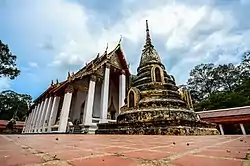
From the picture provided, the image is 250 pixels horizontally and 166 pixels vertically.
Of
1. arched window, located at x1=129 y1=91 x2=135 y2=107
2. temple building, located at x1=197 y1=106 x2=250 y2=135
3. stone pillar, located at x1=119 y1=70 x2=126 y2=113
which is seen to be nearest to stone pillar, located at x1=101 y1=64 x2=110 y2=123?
stone pillar, located at x1=119 y1=70 x2=126 y2=113

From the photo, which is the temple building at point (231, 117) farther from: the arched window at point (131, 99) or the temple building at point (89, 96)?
the arched window at point (131, 99)

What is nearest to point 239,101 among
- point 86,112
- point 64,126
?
point 86,112

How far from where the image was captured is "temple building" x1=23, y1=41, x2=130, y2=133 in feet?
31.6

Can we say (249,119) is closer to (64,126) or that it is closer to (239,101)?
(239,101)

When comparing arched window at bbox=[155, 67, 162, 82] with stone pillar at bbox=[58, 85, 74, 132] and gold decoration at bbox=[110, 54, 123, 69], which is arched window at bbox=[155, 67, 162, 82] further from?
stone pillar at bbox=[58, 85, 74, 132]

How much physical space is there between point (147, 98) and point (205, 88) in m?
21.0

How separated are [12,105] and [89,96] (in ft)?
101

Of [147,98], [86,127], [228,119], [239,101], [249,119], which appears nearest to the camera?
[147,98]

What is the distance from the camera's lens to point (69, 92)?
10375 millimetres

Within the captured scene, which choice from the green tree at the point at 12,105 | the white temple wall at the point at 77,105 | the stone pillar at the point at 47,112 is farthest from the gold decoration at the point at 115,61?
the green tree at the point at 12,105

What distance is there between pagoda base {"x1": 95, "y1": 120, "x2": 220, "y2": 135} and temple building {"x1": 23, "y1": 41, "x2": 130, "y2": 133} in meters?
3.46

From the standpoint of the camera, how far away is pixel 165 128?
4.89 m

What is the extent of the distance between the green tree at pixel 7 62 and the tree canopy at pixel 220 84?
1720 cm

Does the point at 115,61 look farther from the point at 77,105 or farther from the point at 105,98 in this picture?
the point at 77,105
